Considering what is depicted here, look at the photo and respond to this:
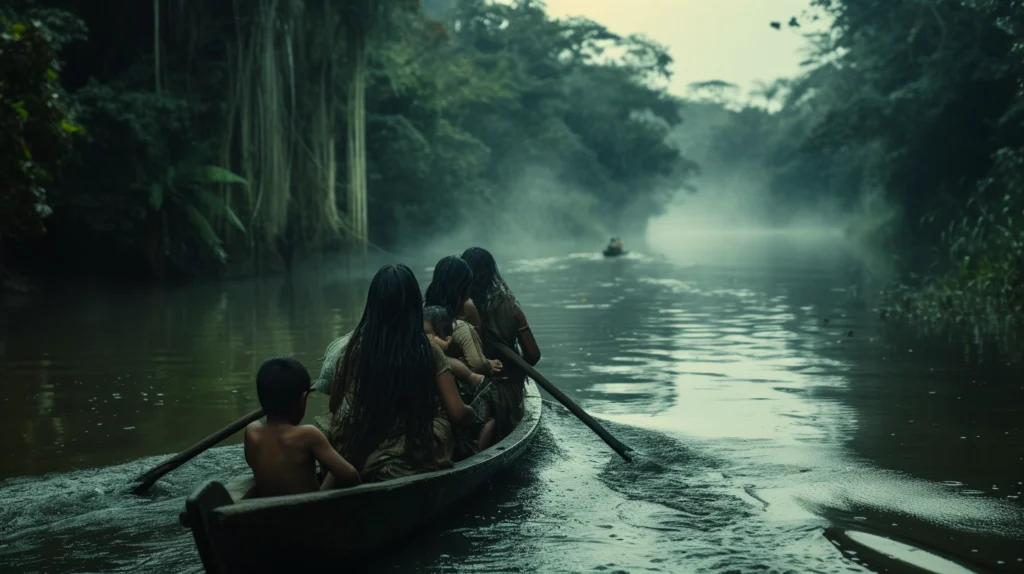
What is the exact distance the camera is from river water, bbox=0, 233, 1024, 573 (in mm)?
6332

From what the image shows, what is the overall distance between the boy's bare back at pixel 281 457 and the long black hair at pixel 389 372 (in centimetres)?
67

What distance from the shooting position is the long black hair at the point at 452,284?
7.79 metres

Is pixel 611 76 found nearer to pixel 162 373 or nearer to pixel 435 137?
pixel 435 137

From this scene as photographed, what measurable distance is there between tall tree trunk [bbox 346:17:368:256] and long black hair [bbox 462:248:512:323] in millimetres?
17383

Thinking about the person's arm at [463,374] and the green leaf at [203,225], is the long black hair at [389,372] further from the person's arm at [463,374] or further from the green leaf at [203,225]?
the green leaf at [203,225]

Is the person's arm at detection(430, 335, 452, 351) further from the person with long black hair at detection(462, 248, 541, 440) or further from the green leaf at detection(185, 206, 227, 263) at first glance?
the green leaf at detection(185, 206, 227, 263)

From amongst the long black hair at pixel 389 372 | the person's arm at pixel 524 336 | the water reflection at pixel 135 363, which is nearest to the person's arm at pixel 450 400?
the long black hair at pixel 389 372

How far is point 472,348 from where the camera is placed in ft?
24.9

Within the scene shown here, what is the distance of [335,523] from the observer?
221 inches

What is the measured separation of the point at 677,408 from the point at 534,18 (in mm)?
58826

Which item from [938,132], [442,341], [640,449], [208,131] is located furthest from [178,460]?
[938,132]

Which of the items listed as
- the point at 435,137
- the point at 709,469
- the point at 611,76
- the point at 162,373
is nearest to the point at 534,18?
the point at 611,76

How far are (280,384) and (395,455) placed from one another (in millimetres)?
1110

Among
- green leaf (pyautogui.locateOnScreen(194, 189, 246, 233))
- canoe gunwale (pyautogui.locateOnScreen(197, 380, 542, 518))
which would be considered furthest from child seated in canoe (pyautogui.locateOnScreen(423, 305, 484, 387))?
green leaf (pyautogui.locateOnScreen(194, 189, 246, 233))
